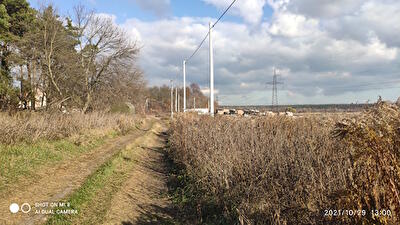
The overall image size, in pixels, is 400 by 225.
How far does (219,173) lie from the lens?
6480mm

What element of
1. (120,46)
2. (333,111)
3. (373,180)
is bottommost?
(373,180)

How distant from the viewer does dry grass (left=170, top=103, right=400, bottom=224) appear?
10.8 feet

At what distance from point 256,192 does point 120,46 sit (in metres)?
27.7

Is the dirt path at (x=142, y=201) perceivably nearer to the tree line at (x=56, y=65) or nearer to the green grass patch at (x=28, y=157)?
the green grass patch at (x=28, y=157)

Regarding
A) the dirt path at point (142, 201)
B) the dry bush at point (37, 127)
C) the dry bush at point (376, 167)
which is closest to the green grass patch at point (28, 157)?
the dry bush at point (37, 127)

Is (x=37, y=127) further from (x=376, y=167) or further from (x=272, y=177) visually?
(x=376, y=167)

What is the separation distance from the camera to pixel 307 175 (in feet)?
15.5

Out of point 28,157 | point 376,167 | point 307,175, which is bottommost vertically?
point 28,157

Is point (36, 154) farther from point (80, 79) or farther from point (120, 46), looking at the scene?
point (120, 46)

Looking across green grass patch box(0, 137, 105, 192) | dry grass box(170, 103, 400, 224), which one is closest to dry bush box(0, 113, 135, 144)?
green grass patch box(0, 137, 105, 192)

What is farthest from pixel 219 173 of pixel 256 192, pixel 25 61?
pixel 25 61

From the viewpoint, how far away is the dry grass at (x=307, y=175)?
130 inches

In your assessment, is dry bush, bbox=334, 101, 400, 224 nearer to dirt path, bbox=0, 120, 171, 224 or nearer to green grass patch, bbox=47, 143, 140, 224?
dirt path, bbox=0, 120, 171, 224

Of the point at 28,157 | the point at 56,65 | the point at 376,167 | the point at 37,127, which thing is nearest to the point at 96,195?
the point at 28,157
